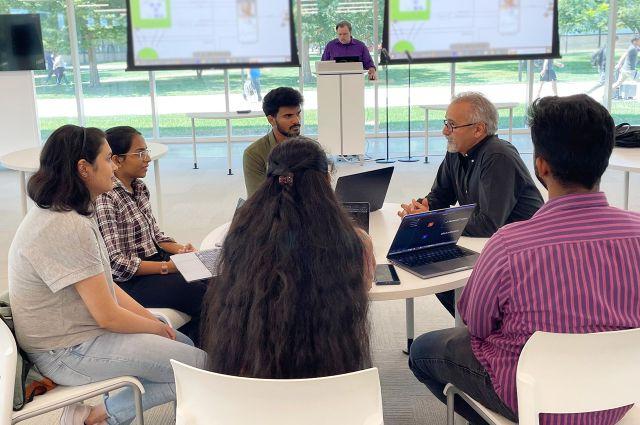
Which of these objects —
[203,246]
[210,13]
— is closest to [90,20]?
[210,13]

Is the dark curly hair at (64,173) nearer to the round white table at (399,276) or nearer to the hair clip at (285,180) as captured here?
the round white table at (399,276)

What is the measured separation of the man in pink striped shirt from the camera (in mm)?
1472

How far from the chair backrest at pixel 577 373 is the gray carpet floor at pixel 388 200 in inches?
15.9

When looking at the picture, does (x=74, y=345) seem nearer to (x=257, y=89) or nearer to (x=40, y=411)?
(x=40, y=411)

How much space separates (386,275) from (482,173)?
2.58 ft

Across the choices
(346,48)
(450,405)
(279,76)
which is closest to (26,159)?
(450,405)

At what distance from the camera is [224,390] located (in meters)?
1.29

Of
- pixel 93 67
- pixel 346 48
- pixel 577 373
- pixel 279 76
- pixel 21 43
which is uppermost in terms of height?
pixel 21 43

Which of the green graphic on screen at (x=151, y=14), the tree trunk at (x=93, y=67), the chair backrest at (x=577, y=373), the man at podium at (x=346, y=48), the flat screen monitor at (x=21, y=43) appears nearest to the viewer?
the chair backrest at (x=577, y=373)

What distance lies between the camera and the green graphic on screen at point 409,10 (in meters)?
8.52

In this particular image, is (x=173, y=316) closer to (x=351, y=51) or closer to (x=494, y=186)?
(x=494, y=186)

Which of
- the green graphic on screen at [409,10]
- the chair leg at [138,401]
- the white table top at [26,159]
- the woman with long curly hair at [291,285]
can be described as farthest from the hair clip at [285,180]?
the green graphic on screen at [409,10]

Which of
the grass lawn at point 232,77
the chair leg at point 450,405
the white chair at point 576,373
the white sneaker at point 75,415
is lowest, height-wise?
the white sneaker at point 75,415

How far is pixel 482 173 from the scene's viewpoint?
2.58 m
